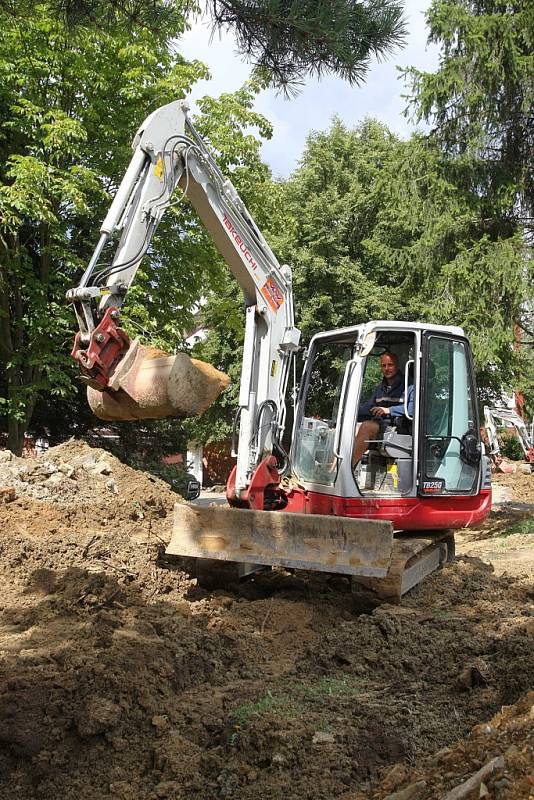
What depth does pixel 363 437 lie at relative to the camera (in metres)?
6.45

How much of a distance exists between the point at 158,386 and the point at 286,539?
177 cm

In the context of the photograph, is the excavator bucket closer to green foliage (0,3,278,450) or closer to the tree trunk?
green foliage (0,3,278,450)

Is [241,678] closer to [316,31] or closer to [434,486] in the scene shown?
[434,486]

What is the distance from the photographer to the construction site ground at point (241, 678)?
3406mm

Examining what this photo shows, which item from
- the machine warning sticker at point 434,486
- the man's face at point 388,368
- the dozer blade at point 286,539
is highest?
the man's face at point 388,368

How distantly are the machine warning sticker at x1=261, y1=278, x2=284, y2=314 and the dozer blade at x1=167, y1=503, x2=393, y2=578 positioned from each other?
1881mm

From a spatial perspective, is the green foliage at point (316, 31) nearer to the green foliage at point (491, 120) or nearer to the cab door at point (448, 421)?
the cab door at point (448, 421)

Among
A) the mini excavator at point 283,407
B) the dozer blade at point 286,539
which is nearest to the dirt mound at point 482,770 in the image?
the dozer blade at point 286,539

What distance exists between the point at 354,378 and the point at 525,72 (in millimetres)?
7091

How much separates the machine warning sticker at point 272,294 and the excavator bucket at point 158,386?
72.3 inches

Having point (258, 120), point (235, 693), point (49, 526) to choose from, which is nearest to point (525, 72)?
point (258, 120)

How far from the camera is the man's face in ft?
22.6

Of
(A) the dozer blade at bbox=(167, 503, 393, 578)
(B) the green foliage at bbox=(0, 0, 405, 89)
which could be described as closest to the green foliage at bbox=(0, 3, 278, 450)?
(A) the dozer blade at bbox=(167, 503, 393, 578)

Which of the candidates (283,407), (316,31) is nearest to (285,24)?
(316,31)
